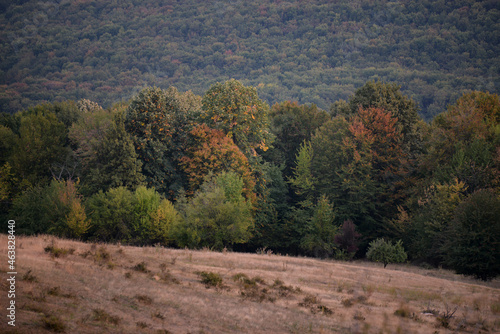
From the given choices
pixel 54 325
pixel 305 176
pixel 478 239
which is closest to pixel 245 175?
pixel 305 176

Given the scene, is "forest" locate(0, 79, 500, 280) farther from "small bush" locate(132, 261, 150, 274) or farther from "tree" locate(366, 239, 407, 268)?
"small bush" locate(132, 261, 150, 274)

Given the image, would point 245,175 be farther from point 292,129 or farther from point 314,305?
point 314,305

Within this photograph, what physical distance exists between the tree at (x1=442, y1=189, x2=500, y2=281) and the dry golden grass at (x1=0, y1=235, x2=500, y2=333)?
3.78 m

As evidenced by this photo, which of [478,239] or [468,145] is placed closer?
[478,239]

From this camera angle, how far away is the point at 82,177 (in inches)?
2066

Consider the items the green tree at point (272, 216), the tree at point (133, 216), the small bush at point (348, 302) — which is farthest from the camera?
the green tree at point (272, 216)

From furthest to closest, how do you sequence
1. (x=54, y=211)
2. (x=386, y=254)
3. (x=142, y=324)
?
(x=54, y=211) < (x=386, y=254) < (x=142, y=324)

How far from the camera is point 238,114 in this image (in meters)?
47.7

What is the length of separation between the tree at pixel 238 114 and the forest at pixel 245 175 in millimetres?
159

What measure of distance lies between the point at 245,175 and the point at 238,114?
700cm

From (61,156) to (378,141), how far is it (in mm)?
40673

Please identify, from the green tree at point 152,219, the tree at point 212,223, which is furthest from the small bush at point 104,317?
the green tree at point 152,219

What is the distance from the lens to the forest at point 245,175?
4144 centimetres

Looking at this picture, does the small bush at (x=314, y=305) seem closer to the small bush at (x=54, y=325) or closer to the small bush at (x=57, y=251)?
the small bush at (x=54, y=325)
